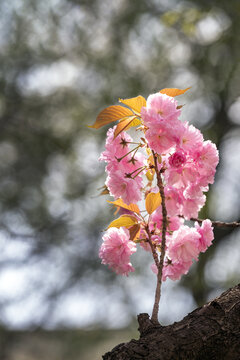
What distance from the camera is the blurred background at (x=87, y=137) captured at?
2693mm

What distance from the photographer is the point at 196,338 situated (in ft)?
1.53

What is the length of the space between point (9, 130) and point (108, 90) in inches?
30.6

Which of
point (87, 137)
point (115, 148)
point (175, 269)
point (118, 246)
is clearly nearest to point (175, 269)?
point (175, 269)

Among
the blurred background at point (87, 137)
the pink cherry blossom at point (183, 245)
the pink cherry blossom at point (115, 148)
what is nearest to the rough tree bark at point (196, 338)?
the pink cherry blossom at point (183, 245)

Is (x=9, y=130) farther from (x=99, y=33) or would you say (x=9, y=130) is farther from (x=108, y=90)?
(x=99, y=33)

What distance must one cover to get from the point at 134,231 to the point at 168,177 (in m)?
0.11

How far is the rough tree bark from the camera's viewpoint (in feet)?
1.46

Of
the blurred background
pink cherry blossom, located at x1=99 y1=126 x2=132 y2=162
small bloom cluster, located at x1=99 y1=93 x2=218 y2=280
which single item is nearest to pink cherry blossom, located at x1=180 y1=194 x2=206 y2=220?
small bloom cluster, located at x1=99 y1=93 x2=218 y2=280

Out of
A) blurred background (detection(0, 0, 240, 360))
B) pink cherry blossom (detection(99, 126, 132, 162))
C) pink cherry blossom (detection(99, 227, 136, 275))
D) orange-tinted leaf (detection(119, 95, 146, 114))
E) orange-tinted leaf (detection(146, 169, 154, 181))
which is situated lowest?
pink cherry blossom (detection(99, 227, 136, 275))

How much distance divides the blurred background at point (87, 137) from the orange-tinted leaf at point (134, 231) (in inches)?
79.6

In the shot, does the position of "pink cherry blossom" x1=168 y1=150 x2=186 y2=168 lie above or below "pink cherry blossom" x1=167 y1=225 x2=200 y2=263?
above

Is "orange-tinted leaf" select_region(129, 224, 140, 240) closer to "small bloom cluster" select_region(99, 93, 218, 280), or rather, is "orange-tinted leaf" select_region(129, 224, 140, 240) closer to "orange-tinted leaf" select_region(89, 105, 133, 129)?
"small bloom cluster" select_region(99, 93, 218, 280)

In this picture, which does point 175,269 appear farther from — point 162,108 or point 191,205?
point 162,108

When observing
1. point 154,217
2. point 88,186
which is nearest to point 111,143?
point 154,217
